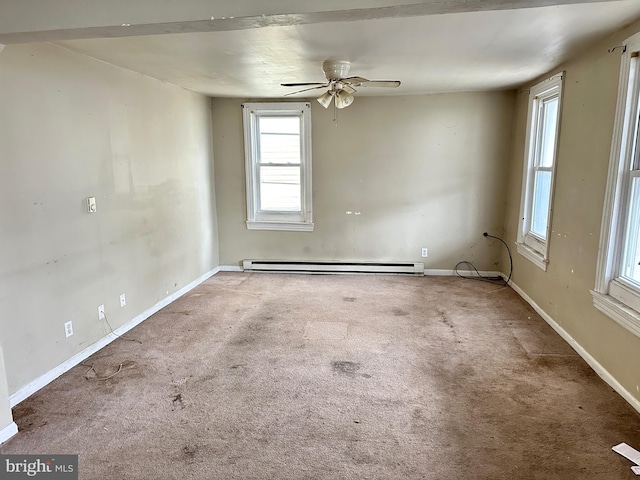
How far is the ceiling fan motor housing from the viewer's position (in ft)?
10.3

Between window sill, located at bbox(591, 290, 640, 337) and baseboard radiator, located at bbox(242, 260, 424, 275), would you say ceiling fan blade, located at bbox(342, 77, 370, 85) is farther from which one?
baseboard radiator, located at bbox(242, 260, 424, 275)

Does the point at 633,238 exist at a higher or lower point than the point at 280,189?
lower

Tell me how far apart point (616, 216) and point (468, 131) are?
2.61 m

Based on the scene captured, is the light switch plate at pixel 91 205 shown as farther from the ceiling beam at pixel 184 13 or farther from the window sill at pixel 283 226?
the window sill at pixel 283 226

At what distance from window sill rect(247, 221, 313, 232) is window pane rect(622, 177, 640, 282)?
3490 millimetres

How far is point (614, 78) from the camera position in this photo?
267 cm

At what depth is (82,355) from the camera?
119 inches

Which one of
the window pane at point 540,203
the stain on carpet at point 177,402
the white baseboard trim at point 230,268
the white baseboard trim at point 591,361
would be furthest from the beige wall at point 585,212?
the white baseboard trim at point 230,268

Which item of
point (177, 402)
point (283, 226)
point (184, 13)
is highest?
point (184, 13)

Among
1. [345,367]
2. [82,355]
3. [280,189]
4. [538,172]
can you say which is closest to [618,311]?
[345,367]

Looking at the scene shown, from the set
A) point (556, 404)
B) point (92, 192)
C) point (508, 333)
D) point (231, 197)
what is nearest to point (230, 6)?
point (92, 192)

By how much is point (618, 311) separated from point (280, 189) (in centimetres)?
393

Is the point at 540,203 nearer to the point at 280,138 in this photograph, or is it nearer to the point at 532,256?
the point at 532,256

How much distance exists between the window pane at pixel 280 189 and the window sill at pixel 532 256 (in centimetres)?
274
